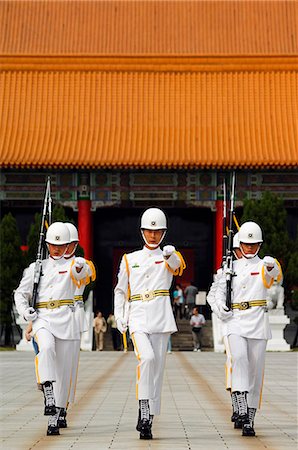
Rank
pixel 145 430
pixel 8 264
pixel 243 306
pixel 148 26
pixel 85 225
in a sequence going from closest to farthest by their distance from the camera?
pixel 145 430 < pixel 243 306 < pixel 8 264 < pixel 85 225 < pixel 148 26

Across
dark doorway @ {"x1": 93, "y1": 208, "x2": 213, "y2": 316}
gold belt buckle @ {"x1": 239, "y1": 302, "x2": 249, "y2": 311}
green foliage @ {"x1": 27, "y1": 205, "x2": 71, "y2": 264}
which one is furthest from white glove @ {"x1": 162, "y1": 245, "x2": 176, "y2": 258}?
dark doorway @ {"x1": 93, "y1": 208, "x2": 213, "y2": 316}

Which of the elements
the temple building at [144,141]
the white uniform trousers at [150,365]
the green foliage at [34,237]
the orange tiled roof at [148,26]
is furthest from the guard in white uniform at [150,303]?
the orange tiled roof at [148,26]

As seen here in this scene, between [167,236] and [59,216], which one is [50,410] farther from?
[167,236]

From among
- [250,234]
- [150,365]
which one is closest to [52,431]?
[150,365]

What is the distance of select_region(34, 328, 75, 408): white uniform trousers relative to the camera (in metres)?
10.0

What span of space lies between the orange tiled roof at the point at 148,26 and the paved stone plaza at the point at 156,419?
2546 centimetres

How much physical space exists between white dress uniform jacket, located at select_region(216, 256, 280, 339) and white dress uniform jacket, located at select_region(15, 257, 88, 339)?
4.46 ft

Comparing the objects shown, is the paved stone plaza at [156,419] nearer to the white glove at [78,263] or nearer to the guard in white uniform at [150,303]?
the guard in white uniform at [150,303]

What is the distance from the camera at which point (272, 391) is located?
15.1 metres

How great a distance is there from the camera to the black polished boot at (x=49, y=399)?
988 cm

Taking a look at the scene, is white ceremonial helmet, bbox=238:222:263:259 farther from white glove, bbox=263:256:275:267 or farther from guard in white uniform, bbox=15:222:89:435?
guard in white uniform, bbox=15:222:89:435

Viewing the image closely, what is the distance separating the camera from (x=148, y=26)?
44.9 metres

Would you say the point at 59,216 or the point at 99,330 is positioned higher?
the point at 59,216

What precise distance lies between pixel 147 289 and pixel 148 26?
35.5 meters
